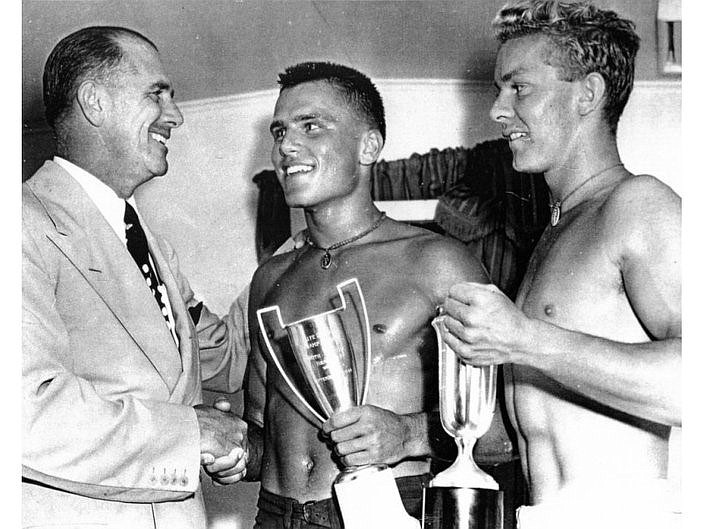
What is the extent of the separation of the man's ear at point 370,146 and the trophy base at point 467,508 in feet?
2.42

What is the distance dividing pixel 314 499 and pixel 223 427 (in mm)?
192

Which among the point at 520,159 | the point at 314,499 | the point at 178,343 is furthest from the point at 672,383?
the point at 178,343

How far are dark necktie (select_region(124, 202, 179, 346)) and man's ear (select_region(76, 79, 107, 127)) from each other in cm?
15

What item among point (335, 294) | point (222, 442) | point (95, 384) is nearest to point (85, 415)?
point (95, 384)

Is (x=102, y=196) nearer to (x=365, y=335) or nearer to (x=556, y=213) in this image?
(x=365, y=335)

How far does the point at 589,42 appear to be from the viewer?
1.51 metres

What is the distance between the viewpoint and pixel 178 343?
1581 millimetres

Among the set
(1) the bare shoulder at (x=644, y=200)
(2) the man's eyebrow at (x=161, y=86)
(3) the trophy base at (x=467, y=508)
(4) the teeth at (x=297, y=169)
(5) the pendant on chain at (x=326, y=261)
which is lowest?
(3) the trophy base at (x=467, y=508)

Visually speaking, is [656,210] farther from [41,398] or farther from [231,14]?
[231,14]

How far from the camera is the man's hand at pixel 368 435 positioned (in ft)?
4.58

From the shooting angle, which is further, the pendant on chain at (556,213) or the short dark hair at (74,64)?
the short dark hair at (74,64)

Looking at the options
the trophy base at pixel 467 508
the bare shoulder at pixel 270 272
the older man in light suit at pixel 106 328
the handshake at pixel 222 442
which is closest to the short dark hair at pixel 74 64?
the older man in light suit at pixel 106 328

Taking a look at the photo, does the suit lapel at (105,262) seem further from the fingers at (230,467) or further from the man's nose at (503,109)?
the man's nose at (503,109)

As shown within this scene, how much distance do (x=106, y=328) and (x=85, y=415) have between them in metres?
0.15
